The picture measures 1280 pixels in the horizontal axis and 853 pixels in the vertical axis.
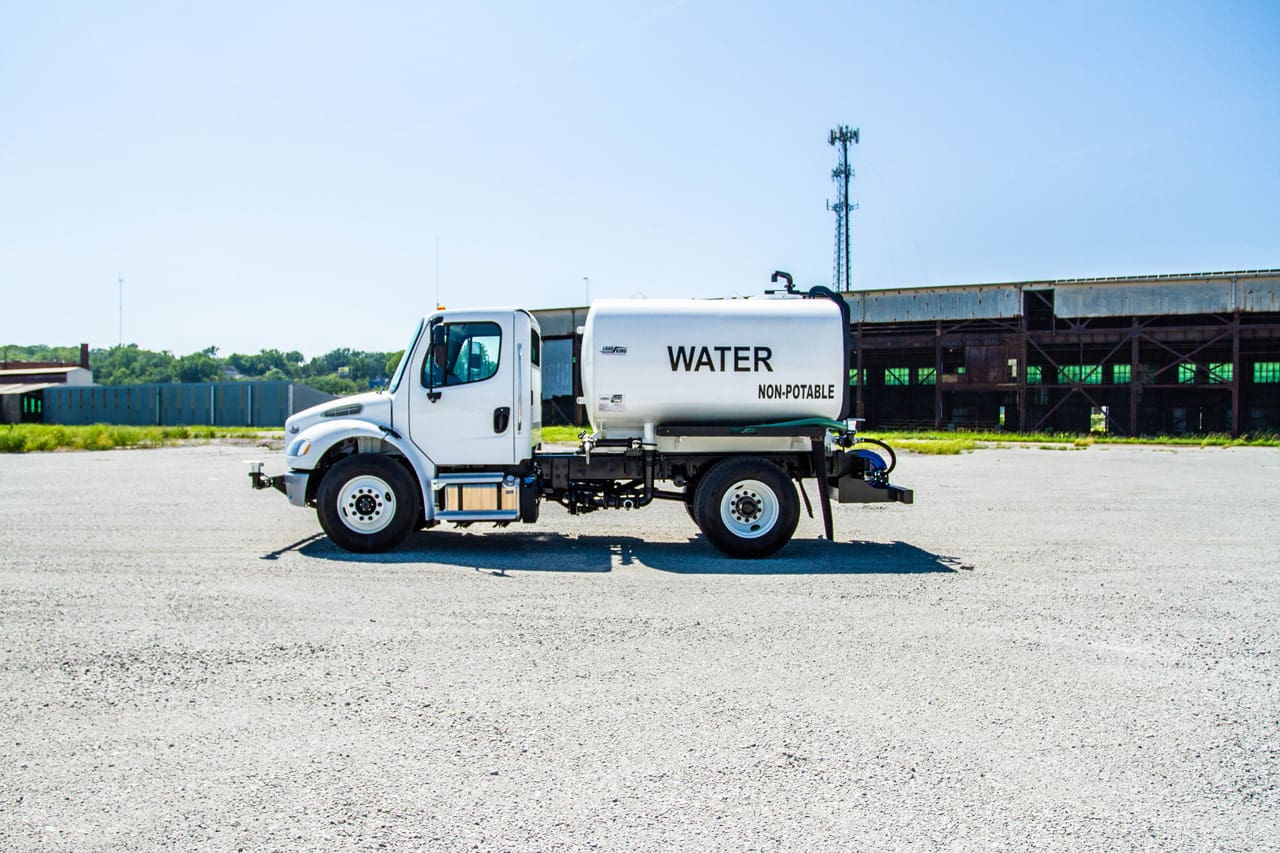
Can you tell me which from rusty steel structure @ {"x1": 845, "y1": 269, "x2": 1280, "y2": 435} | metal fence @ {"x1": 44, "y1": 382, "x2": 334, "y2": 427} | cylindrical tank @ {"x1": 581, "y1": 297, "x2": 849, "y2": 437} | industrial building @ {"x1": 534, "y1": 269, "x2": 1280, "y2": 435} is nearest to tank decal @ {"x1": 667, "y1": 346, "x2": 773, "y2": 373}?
cylindrical tank @ {"x1": 581, "y1": 297, "x2": 849, "y2": 437}

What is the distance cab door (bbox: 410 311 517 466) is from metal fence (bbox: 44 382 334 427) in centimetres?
5623

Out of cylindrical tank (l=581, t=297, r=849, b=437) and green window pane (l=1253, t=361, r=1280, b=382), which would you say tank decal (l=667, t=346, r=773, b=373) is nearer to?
cylindrical tank (l=581, t=297, r=849, b=437)

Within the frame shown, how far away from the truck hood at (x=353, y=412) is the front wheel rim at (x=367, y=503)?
747 millimetres

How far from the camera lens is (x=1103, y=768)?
13.6ft

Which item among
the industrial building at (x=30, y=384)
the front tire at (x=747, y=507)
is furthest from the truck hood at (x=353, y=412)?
the industrial building at (x=30, y=384)

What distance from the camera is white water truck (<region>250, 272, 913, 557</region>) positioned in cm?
1013

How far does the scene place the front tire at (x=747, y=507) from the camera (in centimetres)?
998

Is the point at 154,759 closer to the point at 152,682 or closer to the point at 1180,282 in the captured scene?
the point at 152,682

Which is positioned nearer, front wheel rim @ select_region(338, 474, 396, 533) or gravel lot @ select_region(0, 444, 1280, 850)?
gravel lot @ select_region(0, 444, 1280, 850)

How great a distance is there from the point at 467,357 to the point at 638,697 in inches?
244

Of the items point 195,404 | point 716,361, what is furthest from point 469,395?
point 195,404

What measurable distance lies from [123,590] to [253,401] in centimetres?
5965

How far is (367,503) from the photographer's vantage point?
10148 millimetres

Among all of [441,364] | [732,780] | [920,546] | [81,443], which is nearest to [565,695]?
[732,780]
